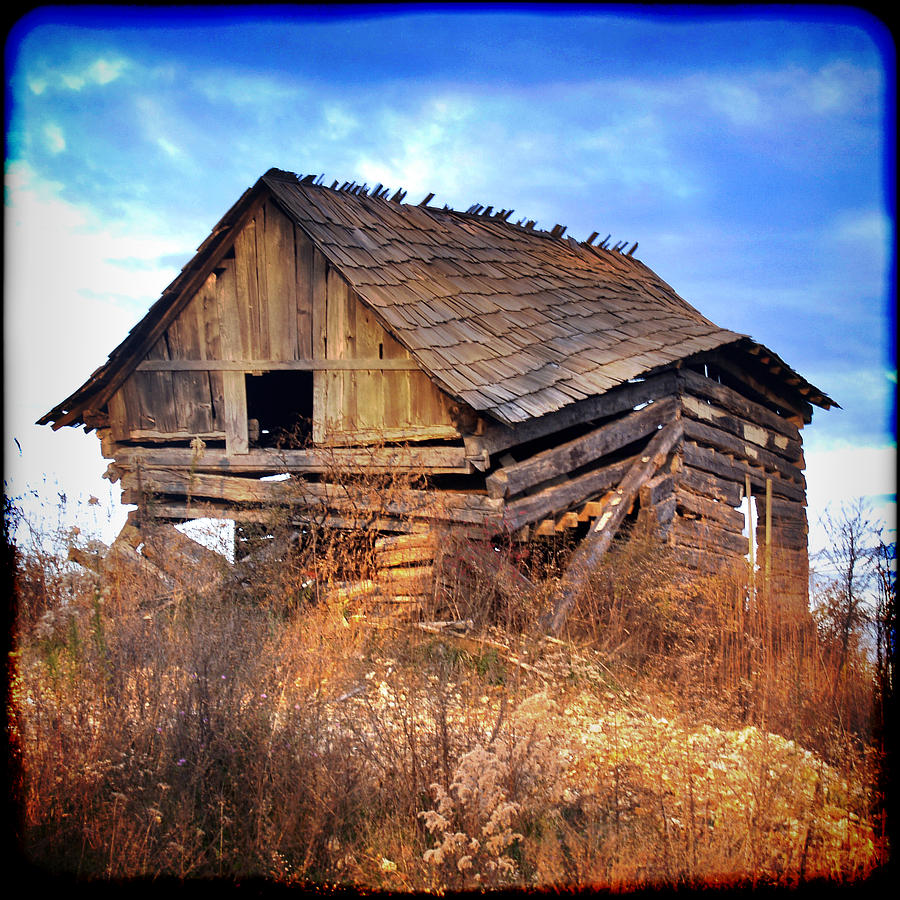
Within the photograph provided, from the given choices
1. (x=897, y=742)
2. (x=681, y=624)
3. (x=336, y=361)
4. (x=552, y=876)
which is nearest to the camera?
(x=552, y=876)

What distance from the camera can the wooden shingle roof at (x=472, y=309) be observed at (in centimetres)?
780

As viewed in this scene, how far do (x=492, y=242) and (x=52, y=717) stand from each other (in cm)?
930

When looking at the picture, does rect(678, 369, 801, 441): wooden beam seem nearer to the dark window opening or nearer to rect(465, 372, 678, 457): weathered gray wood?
rect(465, 372, 678, 457): weathered gray wood

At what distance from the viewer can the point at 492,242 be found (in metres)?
11.7

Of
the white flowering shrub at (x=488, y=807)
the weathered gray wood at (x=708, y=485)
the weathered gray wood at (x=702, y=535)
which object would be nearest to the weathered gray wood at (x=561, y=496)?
the weathered gray wood at (x=708, y=485)

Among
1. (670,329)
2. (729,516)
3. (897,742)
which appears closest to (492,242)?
(670,329)

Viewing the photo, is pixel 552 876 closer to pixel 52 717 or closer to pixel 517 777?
pixel 517 777

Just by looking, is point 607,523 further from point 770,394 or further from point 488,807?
point 770,394

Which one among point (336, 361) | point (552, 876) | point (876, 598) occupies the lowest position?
point (552, 876)

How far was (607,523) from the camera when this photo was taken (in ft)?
28.3

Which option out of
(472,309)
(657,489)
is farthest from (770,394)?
(472,309)

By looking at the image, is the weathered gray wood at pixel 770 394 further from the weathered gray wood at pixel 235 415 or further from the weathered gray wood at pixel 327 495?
the weathered gray wood at pixel 235 415

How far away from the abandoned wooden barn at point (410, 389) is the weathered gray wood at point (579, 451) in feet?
0.08

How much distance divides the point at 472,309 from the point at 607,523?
9.41 ft
